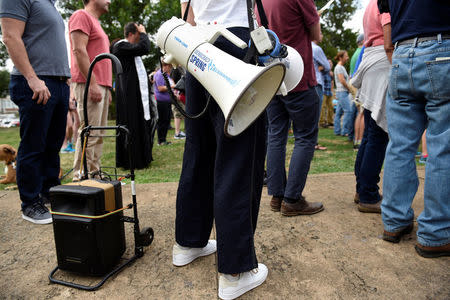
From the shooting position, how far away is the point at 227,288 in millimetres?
1530

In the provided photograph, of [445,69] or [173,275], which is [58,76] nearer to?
[173,275]

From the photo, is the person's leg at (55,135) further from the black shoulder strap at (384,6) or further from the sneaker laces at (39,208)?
the black shoulder strap at (384,6)

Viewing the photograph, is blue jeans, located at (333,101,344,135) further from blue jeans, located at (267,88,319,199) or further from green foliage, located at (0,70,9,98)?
green foliage, located at (0,70,9,98)

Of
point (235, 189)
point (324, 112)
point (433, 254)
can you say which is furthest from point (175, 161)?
point (324, 112)

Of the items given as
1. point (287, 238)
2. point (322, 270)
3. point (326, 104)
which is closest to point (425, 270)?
point (322, 270)

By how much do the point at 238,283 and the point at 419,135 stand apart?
1.47 metres

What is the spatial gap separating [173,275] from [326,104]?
9.48 meters

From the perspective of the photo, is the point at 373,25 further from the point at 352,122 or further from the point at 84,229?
the point at 352,122

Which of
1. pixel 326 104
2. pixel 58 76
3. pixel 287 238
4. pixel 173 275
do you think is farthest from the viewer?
pixel 326 104

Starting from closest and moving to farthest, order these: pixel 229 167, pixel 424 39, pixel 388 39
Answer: pixel 229 167 < pixel 424 39 < pixel 388 39

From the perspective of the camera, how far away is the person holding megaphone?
4.86ft

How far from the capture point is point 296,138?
2.62 metres

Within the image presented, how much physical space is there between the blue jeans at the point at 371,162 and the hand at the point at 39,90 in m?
2.63

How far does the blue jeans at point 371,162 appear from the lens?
2539 millimetres
